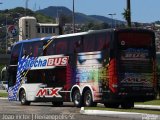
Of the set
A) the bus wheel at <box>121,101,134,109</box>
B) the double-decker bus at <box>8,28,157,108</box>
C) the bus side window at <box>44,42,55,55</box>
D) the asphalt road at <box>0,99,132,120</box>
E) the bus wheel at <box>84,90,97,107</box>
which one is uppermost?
the bus side window at <box>44,42,55,55</box>

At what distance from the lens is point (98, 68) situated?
28984 millimetres

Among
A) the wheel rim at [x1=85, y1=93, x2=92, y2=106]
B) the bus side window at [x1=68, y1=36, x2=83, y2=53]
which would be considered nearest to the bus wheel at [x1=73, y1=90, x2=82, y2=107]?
the wheel rim at [x1=85, y1=93, x2=92, y2=106]

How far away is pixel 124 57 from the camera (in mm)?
28266

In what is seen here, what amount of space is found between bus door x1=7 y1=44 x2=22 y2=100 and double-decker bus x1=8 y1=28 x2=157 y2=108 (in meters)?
2.70

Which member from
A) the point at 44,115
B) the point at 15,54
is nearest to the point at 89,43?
the point at 44,115

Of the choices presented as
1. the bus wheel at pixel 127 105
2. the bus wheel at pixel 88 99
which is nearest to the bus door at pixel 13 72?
the bus wheel at pixel 88 99

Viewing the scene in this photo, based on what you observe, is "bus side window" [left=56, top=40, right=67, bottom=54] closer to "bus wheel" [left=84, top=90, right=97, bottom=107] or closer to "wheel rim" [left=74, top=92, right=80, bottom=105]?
"wheel rim" [left=74, top=92, right=80, bottom=105]

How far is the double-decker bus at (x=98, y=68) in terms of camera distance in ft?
92.7

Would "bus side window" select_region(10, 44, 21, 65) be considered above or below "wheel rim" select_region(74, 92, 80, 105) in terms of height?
above

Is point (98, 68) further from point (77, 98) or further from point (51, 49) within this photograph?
point (51, 49)

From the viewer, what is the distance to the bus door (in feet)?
121

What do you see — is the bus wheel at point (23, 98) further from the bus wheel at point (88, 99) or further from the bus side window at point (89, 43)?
the bus side window at point (89, 43)

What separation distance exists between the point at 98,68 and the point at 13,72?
9854mm

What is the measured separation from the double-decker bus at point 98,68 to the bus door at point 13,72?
2.70 metres
